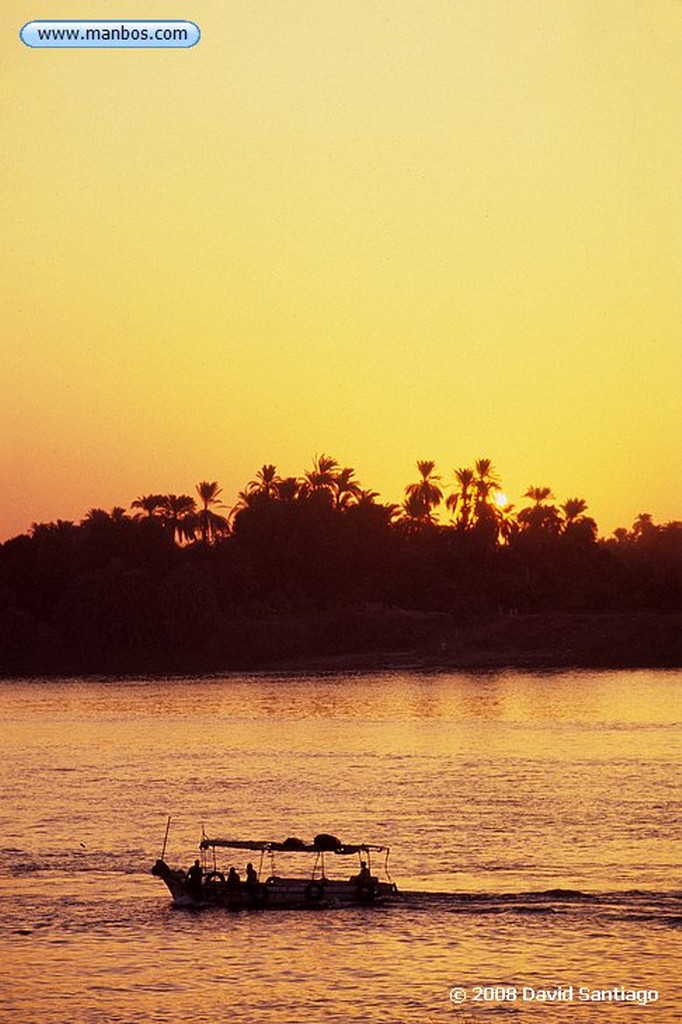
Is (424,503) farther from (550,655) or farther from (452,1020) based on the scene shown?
(452,1020)

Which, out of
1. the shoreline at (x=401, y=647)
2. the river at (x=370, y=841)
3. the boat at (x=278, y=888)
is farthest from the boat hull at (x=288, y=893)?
the shoreline at (x=401, y=647)

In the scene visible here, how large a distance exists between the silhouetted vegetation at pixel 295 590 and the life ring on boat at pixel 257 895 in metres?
98.1

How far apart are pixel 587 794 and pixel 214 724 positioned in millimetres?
40142

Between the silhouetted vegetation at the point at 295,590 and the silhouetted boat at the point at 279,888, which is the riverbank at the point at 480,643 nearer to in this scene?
the silhouetted vegetation at the point at 295,590

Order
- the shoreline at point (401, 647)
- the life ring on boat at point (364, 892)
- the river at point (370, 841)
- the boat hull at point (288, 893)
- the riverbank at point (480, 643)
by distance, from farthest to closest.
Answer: the shoreline at point (401, 647), the riverbank at point (480, 643), the boat hull at point (288, 893), the life ring on boat at point (364, 892), the river at point (370, 841)

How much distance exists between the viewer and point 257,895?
5091 cm

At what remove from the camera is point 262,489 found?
6742 inches

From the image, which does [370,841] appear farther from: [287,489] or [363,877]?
[287,489]

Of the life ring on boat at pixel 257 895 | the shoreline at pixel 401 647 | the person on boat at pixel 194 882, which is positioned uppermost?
the shoreline at pixel 401 647

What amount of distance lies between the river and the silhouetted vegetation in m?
39.6

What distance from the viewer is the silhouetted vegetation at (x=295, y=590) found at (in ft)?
491

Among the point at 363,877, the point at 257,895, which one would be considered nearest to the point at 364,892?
the point at 363,877

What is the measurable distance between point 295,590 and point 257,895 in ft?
358

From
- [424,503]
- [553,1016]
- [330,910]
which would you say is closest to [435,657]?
[424,503]
